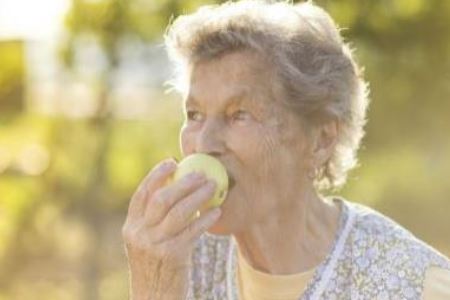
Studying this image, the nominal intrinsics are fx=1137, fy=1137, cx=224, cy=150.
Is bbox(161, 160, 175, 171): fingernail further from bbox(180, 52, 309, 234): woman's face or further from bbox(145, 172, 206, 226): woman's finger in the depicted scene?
bbox(180, 52, 309, 234): woman's face

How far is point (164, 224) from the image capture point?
256 cm

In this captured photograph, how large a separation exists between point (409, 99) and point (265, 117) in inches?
115

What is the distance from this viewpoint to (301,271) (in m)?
3.08

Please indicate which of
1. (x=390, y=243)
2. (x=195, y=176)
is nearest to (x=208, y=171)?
(x=195, y=176)

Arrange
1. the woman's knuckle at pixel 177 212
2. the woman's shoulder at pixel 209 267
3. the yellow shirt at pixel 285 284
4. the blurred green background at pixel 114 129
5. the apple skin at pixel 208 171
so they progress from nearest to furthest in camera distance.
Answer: the woman's knuckle at pixel 177 212
the apple skin at pixel 208 171
the yellow shirt at pixel 285 284
the woman's shoulder at pixel 209 267
the blurred green background at pixel 114 129

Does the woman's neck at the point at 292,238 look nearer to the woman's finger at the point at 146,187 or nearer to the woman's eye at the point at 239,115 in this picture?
the woman's eye at the point at 239,115

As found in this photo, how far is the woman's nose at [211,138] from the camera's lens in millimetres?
2789

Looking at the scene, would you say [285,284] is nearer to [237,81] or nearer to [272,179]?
[272,179]

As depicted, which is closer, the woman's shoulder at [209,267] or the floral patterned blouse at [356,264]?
the floral patterned blouse at [356,264]

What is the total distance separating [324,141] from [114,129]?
3.26 metres

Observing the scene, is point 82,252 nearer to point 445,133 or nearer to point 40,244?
point 40,244

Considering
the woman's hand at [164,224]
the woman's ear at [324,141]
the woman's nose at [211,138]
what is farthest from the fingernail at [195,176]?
the woman's ear at [324,141]

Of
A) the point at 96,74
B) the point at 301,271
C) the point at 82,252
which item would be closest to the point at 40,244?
the point at 82,252

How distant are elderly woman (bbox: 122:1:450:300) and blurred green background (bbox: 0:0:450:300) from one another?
2.46 meters
